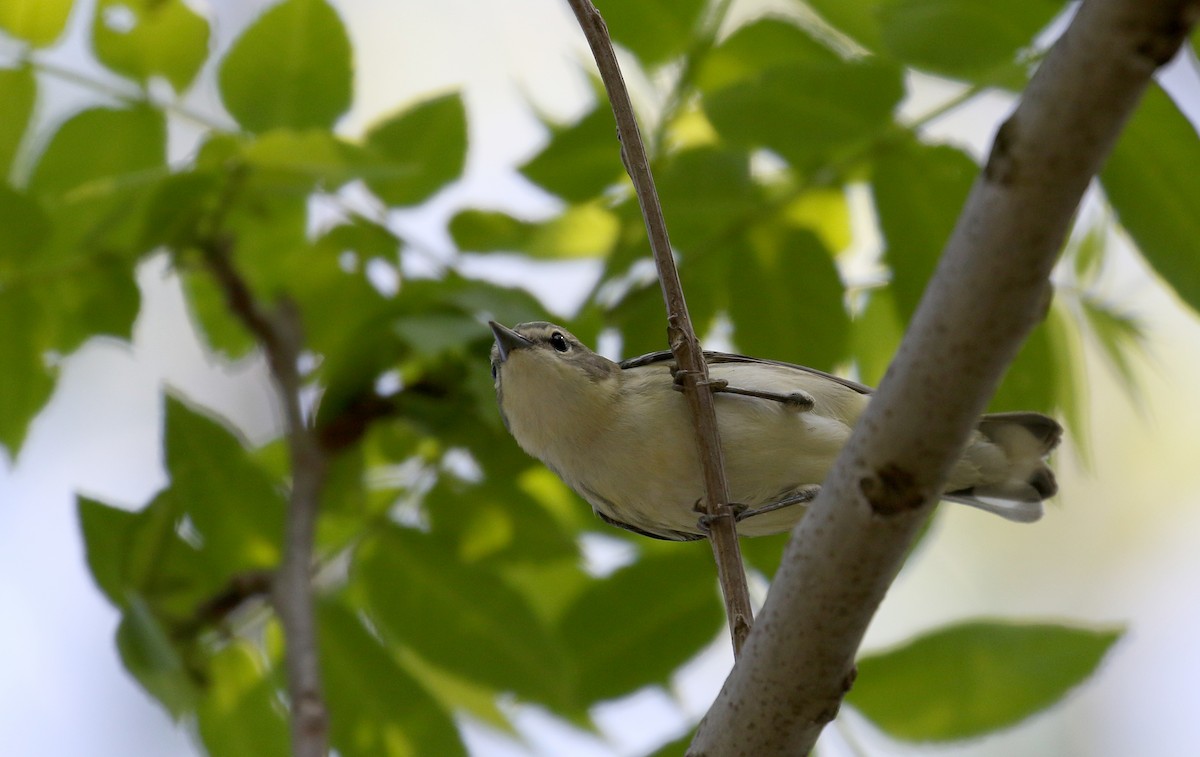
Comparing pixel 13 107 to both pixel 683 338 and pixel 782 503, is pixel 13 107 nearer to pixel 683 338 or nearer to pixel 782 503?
pixel 683 338

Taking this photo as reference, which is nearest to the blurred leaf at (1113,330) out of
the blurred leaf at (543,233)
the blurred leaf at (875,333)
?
the blurred leaf at (875,333)

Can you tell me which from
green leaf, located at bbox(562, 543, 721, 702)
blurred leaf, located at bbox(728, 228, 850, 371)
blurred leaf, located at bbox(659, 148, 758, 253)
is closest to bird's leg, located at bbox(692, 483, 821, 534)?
green leaf, located at bbox(562, 543, 721, 702)

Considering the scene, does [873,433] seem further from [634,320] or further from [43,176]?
[43,176]

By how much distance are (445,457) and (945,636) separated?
1.40 meters

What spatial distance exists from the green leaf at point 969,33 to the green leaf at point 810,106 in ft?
0.48

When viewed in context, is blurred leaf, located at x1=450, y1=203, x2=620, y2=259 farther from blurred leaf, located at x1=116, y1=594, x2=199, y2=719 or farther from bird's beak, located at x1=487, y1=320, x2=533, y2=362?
blurred leaf, located at x1=116, y1=594, x2=199, y2=719

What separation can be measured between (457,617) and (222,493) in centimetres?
67

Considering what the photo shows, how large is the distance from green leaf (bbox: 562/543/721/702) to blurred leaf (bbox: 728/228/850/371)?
1.84ft

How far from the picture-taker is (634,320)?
3062 mm

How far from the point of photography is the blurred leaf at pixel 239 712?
9.46 feet

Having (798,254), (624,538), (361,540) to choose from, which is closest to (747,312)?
(798,254)

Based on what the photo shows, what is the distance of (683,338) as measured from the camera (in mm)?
2152

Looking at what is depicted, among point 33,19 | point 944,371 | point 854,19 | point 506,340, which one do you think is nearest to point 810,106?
point 854,19

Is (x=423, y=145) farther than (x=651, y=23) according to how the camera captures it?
Yes
